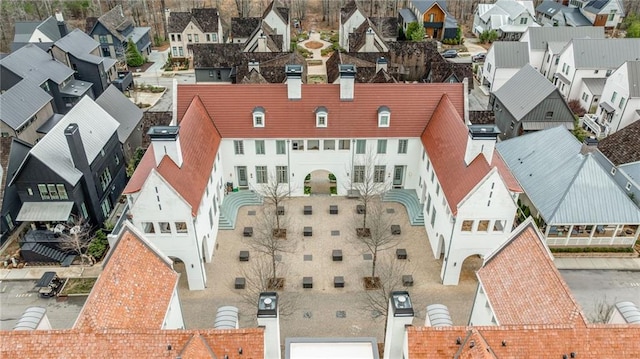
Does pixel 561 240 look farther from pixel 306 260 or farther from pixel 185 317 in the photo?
pixel 185 317

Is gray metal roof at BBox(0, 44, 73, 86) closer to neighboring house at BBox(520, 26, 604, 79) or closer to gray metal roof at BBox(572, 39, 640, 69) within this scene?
neighboring house at BBox(520, 26, 604, 79)

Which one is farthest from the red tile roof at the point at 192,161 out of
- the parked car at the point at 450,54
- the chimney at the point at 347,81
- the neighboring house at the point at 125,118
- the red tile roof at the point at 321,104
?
the parked car at the point at 450,54

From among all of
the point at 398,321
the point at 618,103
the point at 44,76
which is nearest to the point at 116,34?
the point at 44,76

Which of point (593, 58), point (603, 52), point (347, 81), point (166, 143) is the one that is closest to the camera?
point (166, 143)

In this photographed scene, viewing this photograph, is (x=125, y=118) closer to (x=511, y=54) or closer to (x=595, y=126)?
(x=511, y=54)

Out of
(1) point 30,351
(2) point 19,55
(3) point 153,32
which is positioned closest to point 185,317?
(1) point 30,351

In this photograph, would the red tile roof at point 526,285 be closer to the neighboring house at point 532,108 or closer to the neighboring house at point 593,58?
the neighboring house at point 532,108
